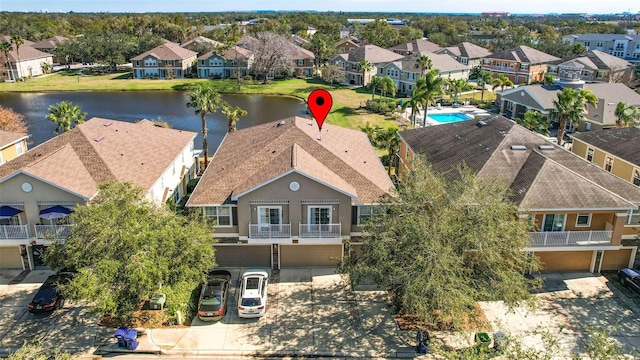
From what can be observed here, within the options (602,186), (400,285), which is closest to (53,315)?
(400,285)

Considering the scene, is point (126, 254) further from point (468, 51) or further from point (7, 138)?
point (468, 51)

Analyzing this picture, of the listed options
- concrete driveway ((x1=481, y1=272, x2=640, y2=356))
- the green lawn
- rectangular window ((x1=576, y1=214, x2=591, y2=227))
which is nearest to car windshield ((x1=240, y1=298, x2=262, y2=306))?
concrete driveway ((x1=481, y1=272, x2=640, y2=356))

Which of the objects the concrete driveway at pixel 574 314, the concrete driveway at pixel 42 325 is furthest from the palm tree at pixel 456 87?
the concrete driveway at pixel 42 325

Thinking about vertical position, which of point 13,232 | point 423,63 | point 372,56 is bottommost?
Answer: point 13,232

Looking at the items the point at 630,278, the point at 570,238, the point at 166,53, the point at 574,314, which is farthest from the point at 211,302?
the point at 166,53

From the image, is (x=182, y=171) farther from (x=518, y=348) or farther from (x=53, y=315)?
(x=518, y=348)
